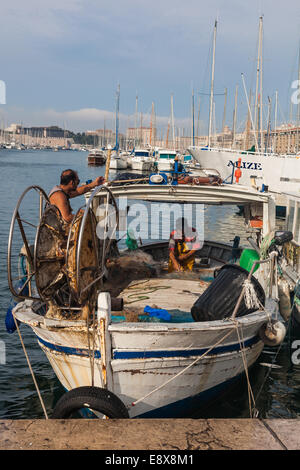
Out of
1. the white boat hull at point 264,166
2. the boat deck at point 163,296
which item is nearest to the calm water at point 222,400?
the boat deck at point 163,296

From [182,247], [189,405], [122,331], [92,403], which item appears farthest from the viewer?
[182,247]

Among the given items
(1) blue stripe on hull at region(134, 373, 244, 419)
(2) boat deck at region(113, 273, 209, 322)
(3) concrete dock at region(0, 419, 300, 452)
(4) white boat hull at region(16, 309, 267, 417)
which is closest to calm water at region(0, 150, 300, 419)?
(1) blue stripe on hull at region(134, 373, 244, 419)

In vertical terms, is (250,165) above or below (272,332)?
above

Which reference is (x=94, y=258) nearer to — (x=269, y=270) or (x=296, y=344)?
(x=269, y=270)

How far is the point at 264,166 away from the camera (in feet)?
102

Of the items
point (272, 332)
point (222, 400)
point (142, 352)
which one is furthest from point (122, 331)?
point (222, 400)

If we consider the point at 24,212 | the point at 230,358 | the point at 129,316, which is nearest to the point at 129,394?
the point at 129,316

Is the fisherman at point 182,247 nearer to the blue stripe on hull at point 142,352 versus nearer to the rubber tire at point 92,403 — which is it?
the blue stripe on hull at point 142,352

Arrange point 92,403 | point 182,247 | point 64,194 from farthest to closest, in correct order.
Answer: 1. point 182,247
2. point 64,194
3. point 92,403

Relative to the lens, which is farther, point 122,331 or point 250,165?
point 250,165

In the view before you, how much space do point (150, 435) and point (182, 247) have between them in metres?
7.67

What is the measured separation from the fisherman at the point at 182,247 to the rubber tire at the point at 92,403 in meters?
6.18

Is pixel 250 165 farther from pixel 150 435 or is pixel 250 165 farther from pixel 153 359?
pixel 150 435

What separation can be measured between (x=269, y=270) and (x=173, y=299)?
2138mm
